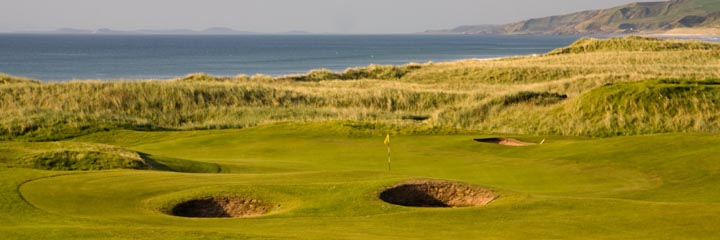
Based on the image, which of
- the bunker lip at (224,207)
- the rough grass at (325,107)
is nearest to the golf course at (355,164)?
the bunker lip at (224,207)

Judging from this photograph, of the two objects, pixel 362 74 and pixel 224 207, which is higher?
pixel 224 207

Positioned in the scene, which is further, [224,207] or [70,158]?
[70,158]

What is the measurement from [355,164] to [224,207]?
1037 cm

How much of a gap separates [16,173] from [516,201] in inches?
395

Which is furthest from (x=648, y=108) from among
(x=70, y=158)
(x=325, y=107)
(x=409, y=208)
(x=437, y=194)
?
(x=409, y=208)

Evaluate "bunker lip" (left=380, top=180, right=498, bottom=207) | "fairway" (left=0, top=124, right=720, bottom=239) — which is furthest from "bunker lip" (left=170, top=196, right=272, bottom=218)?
"bunker lip" (left=380, top=180, right=498, bottom=207)

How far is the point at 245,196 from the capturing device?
17156 mm

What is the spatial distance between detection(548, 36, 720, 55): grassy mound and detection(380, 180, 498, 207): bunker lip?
81656 mm

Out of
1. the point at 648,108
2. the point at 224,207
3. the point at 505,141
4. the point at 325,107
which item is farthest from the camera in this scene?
the point at 325,107

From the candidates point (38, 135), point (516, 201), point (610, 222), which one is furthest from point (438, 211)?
point (38, 135)

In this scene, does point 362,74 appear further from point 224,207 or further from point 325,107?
point 224,207

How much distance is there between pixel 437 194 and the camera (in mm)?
17906

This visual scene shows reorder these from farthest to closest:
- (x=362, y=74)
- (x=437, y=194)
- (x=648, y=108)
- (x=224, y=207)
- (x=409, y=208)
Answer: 1. (x=362, y=74)
2. (x=648, y=108)
3. (x=437, y=194)
4. (x=224, y=207)
5. (x=409, y=208)

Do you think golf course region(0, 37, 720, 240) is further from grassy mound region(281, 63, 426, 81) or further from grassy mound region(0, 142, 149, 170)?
grassy mound region(281, 63, 426, 81)
